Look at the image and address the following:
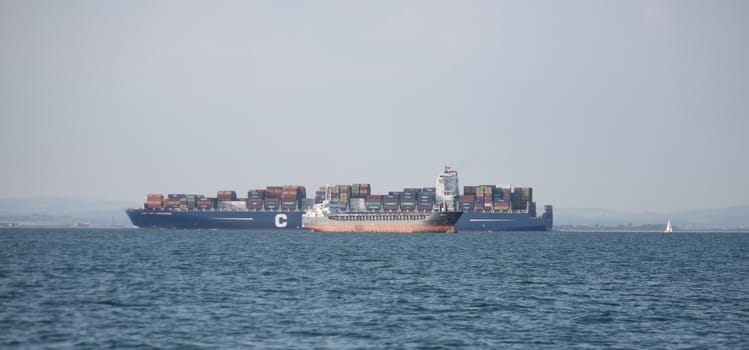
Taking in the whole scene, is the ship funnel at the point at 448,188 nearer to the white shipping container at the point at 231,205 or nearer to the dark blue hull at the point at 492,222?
the dark blue hull at the point at 492,222

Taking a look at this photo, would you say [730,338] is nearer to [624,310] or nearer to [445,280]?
[624,310]

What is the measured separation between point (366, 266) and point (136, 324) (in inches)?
1185

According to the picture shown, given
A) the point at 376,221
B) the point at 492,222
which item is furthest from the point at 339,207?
the point at 492,222

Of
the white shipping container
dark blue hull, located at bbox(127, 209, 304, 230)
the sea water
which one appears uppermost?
the white shipping container

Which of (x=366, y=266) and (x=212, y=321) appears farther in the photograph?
(x=366, y=266)

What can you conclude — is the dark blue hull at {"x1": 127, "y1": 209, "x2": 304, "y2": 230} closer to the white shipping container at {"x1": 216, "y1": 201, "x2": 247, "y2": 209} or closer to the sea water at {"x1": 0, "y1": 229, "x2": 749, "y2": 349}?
the white shipping container at {"x1": 216, "y1": 201, "x2": 247, "y2": 209}

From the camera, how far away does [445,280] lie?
155 feet

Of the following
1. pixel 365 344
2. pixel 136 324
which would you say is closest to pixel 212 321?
pixel 136 324

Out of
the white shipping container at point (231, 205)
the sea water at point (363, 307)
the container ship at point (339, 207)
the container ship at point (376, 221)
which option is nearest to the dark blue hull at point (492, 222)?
the container ship at point (339, 207)

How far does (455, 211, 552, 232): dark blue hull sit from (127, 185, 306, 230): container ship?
35.6 metres

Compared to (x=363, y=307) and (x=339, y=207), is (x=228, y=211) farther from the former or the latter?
(x=363, y=307)

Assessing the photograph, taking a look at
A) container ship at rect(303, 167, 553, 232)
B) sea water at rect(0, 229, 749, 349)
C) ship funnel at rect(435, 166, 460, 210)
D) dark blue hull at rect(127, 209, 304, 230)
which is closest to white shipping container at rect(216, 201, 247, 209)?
dark blue hull at rect(127, 209, 304, 230)

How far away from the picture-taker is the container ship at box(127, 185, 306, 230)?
169875 mm

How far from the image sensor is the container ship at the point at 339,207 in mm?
166375
